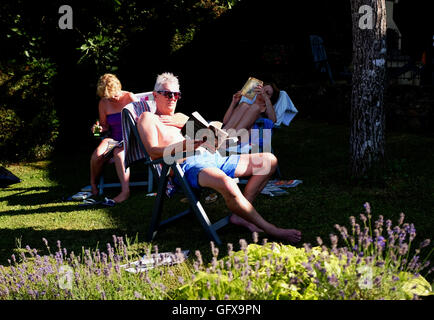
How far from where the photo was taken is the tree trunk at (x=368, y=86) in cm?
562

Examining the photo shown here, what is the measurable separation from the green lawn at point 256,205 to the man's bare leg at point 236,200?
11.2 inches

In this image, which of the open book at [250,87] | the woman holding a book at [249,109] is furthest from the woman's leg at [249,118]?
the open book at [250,87]

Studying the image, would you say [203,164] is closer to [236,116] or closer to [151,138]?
[151,138]

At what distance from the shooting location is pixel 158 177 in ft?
14.2

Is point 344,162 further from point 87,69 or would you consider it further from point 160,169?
point 87,69

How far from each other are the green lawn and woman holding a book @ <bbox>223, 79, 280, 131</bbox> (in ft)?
3.00

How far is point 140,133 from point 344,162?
3648 mm

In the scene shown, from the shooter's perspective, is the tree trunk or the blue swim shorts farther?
the tree trunk

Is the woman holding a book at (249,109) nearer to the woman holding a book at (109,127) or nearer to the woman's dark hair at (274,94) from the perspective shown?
the woman's dark hair at (274,94)

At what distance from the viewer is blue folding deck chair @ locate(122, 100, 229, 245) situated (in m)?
4.01

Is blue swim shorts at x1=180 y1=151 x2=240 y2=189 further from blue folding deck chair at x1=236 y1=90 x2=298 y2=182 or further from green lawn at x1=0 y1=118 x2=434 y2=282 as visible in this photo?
blue folding deck chair at x1=236 y1=90 x2=298 y2=182

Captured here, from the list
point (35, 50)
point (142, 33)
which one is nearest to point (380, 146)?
point (142, 33)

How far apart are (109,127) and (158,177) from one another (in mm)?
2534

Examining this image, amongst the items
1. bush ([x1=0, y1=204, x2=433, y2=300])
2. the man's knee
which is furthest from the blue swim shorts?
bush ([x1=0, y1=204, x2=433, y2=300])
